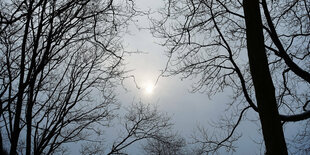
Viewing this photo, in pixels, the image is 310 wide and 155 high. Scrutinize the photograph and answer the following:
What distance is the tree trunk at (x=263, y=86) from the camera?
9.20ft

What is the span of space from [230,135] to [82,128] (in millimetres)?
5792

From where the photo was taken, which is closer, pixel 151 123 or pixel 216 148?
pixel 216 148

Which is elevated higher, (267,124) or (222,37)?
(222,37)

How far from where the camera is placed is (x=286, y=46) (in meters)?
6.91

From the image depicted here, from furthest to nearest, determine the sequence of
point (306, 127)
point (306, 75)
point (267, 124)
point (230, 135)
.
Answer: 1. point (306, 127)
2. point (230, 135)
3. point (306, 75)
4. point (267, 124)

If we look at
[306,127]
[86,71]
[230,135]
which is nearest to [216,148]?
[230,135]

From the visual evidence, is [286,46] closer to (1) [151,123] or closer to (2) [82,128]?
(1) [151,123]

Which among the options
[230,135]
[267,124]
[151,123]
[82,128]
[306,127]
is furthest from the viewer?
[151,123]

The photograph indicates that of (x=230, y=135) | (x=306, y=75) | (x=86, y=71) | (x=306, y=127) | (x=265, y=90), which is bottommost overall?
→ (x=265, y=90)

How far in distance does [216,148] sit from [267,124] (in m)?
3.79

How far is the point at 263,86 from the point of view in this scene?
3.04m

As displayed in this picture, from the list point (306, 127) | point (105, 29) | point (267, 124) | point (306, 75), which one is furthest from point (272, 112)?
point (306, 127)

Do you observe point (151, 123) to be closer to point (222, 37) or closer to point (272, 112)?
point (222, 37)

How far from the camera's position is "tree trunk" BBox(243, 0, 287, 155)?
280 cm
